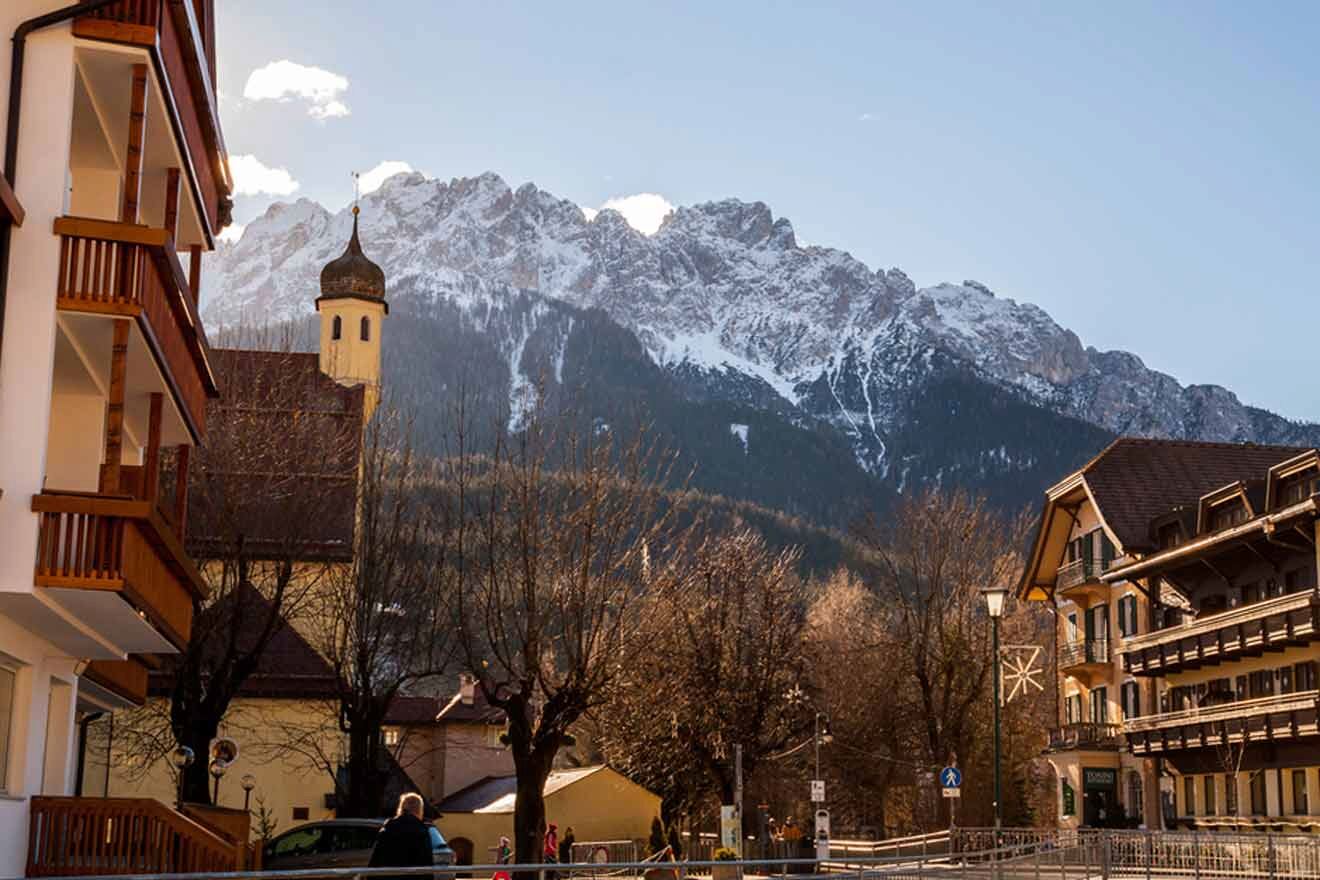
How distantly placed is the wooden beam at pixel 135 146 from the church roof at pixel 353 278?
88676 mm

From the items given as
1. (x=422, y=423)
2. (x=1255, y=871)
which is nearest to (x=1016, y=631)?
(x=1255, y=871)

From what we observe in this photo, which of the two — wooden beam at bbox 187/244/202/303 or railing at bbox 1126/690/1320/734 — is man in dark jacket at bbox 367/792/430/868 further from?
railing at bbox 1126/690/1320/734

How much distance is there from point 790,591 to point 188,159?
2045 inches

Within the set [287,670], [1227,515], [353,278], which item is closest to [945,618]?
[1227,515]

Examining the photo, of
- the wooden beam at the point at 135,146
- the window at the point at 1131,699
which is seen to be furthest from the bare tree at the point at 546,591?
the wooden beam at the point at 135,146

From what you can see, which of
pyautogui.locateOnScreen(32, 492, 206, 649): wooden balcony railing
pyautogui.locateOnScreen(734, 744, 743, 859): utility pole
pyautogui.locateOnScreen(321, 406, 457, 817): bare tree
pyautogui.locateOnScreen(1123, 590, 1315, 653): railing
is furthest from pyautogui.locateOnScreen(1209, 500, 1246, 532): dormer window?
pyautogui.locateOnScreen(32, 492, 206, 649): wooden balcony railing

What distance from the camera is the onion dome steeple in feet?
354

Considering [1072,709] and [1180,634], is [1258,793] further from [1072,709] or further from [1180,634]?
[1072,709]

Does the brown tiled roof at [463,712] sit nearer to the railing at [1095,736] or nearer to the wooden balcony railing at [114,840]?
the railing at [1095,736]

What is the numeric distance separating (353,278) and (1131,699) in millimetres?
60371

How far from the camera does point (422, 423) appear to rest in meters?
195

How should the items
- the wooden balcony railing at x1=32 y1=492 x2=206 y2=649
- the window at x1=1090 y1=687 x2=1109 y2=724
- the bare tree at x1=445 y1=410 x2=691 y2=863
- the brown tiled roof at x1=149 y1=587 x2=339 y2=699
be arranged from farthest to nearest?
the window at x1=1090 y1=687 x2=1109 y2=724, the brown tiled roof at x1=149 y1=587 x2=339 y2=699, the bare tree at x1=445 y1=410 x2=691 y2=863, the wooden balcony railing at x1=32 y1=492 x2=206 y2=649

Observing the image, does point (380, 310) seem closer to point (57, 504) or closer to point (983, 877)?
point (983, 877)

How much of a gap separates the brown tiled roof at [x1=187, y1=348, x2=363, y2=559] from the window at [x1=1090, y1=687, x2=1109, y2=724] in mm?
27996
